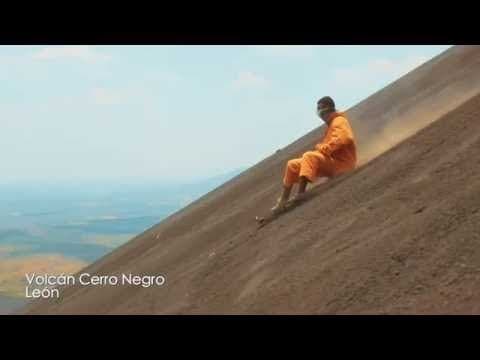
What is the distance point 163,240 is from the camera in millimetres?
14969

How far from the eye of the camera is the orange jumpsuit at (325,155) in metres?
9.86

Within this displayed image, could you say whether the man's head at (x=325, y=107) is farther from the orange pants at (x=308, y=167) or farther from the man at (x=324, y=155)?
the orange pants at (x=308, y=167)

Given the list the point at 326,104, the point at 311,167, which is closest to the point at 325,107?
the point at 326,104

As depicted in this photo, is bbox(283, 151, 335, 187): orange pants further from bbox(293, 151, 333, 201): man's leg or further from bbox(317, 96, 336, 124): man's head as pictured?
bbox(317, 96, 336, 124): man's head

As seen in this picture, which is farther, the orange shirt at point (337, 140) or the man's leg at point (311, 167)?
the orange shirt at point (337, 140)

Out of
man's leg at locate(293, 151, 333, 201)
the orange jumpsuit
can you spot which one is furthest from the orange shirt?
man's leg at locate(293, 151, 333, 201)

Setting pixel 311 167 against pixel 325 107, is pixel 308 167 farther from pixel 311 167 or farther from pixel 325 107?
pixel 325 107

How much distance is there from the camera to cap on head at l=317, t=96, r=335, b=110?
10.1 metres

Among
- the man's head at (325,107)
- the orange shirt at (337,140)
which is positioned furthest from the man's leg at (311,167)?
the man's head at (325,107)

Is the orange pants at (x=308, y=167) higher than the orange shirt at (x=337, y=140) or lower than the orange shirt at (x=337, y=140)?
lower

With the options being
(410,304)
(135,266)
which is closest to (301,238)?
(410,304)
